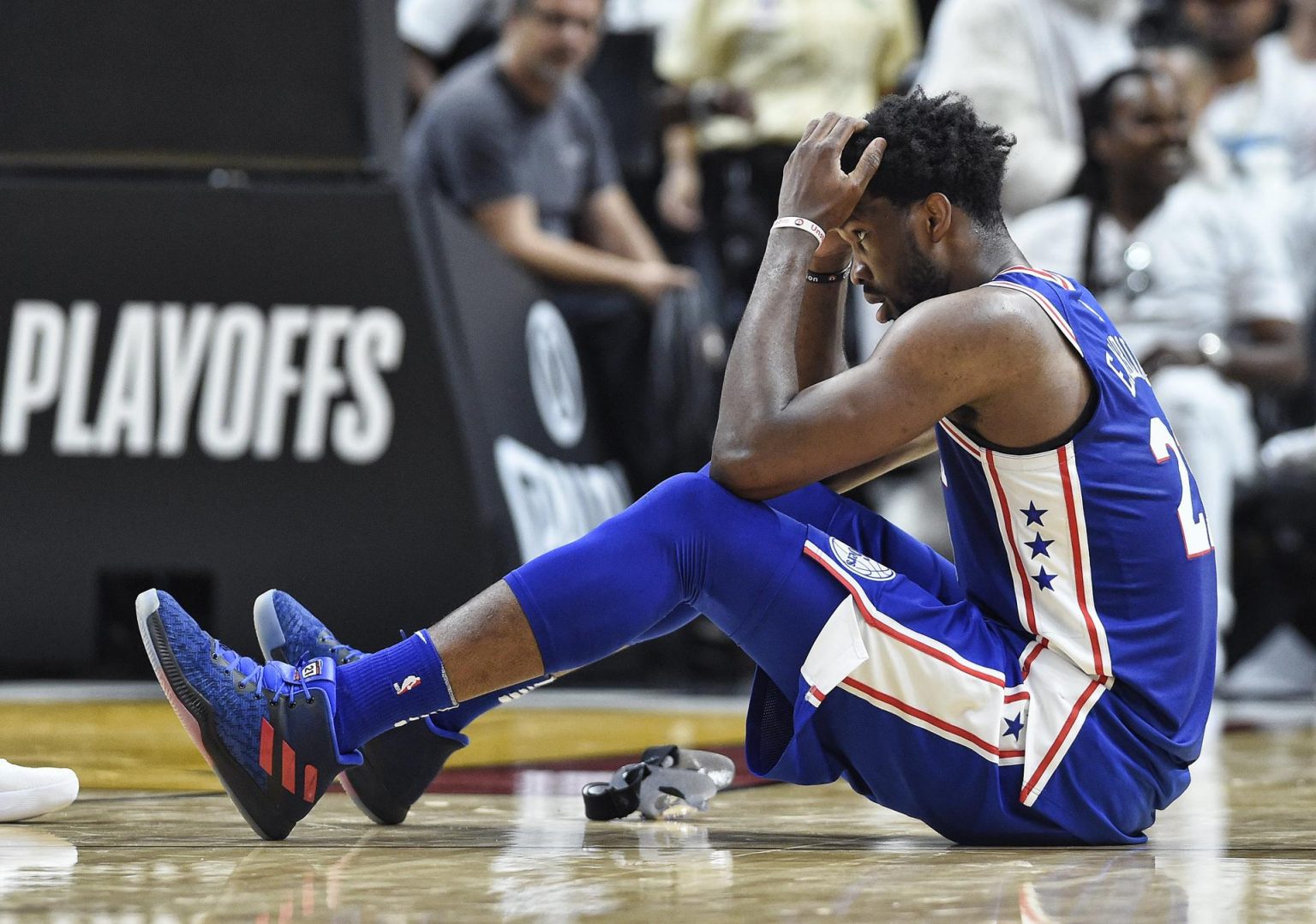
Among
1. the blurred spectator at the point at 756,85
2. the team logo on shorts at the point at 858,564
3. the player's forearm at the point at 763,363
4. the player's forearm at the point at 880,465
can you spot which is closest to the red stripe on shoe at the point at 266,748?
the player's forearm at the point at 763,363

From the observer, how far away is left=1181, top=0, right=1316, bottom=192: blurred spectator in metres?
6.93

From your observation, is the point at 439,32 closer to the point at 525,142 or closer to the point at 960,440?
the point at 525,142

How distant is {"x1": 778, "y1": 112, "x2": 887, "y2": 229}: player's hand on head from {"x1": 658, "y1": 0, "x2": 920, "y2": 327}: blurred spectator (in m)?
3.75

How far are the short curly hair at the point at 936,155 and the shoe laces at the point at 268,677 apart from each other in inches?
41.9

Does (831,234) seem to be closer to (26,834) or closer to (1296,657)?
(26,834)

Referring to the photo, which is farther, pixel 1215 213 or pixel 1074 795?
pixel 1215 213

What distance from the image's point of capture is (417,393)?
514cm

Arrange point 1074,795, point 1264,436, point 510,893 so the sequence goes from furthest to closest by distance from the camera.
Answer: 1. point 1264,436
2. point 1074,795
3. point 510,893

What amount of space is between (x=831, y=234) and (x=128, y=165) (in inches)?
121

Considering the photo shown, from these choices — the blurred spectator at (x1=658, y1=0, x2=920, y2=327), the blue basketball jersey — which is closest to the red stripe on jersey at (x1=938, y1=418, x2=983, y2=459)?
the blue basketball jersey

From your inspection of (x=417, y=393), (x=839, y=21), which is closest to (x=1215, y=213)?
(x=839, y=21)

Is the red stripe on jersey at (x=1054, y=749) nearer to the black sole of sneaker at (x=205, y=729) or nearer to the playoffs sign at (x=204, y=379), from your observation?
the black sole of sneaker at (x=205, y=729)

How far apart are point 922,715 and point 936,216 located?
2.33ft

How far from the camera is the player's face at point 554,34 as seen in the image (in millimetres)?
6223
